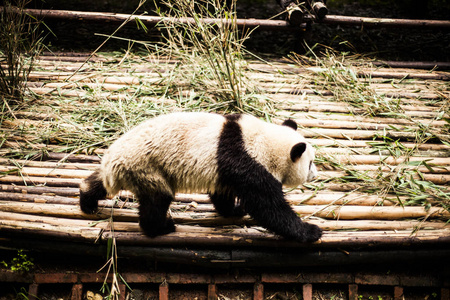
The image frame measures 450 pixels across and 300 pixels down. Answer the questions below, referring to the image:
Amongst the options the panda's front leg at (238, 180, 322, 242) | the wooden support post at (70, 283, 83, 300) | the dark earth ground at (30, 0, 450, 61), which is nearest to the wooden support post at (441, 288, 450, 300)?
the panda's front leg at (238, 180, 322, 242)

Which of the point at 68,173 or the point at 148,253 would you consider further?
the point at 68,173

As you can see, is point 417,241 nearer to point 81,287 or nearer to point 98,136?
point 81,287

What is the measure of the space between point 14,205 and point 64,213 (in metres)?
0.43

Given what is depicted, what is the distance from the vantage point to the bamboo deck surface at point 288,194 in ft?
9.10

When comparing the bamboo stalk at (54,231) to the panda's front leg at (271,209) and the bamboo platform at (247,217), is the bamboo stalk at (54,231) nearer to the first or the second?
the bamboo platform at (247,217)

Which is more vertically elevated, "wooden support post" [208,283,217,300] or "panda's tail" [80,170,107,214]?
"panda's tail" [80,170,107,214]

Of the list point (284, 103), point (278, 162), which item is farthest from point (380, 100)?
point (278, 162)

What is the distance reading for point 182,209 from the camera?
3.18m

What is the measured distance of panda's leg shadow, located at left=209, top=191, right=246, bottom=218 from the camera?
115 inches

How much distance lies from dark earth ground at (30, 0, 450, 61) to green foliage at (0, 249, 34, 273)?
349cm

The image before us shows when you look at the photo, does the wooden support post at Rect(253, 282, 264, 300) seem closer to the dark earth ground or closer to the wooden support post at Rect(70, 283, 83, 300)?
the wooden support post at Rect(70, 283, 83, 300)

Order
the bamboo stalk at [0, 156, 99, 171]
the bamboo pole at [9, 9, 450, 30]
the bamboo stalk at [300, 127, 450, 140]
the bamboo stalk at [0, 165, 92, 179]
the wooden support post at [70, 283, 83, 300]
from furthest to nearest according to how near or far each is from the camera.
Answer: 1. the bamboo pole at [9, 9, 450, 30]
2. the bamboo stalk at [300, 127, 450, 140]
3. the bamboo stalk at [0, 156, 99, 171]
4. the bamboo stalk at [0, 165, 92, 179]
5. the wooden support post at [70, 283, 83, 300]

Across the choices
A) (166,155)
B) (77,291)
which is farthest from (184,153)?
(77,291)

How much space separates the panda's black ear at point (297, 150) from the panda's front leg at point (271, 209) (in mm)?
224
